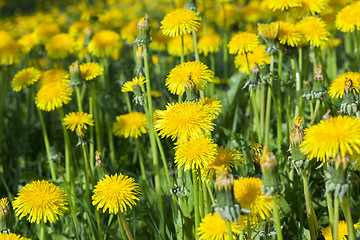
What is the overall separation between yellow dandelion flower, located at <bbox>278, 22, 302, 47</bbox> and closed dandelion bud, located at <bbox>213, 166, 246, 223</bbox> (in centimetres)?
107

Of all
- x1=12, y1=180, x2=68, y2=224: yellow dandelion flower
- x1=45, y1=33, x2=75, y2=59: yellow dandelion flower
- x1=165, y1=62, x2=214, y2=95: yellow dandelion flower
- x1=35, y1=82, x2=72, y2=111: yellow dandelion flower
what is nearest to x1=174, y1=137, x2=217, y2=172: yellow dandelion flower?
x1=165, y1=62, x2=214, y2=95: yellow dandelion flower

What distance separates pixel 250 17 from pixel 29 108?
2.01 m

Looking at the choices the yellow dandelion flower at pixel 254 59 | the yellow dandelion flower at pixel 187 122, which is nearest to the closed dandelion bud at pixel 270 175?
the yellow dandelion flower at pixel 187 122

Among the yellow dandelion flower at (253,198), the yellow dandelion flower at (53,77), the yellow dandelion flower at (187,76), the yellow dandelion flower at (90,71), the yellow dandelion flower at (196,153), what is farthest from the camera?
the yellow dandelion flower at (53,77)

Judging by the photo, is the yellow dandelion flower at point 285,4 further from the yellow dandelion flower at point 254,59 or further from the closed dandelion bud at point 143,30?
the closed dandelion bud at point 143,30

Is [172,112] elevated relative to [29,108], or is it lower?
lower

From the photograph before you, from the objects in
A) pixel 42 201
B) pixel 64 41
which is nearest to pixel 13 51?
pixel 64 41

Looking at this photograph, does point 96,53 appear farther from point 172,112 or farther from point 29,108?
point 172,112

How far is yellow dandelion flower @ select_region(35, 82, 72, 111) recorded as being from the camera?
2117 mm

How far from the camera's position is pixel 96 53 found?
119 inches

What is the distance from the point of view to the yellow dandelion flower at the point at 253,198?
1.24 meters

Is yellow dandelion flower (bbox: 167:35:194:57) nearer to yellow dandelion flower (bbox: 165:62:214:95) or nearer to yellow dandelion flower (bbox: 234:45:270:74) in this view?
yellow dandelion flower (bbox: 234:45:270:74)

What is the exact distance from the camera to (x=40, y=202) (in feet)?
4.86

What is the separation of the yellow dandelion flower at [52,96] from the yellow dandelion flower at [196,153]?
3.03 ft
